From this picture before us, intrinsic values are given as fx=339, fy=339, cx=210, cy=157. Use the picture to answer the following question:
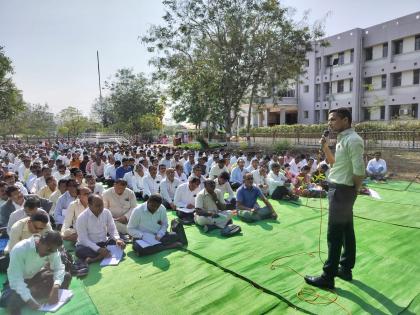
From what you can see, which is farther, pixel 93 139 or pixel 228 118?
pixel 93 139

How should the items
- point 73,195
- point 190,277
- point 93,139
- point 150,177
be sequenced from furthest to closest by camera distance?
1. point 93,139
2. point 150,177
3. point 73,195
4. point 190,277

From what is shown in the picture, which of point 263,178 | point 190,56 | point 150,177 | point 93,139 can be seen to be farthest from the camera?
point 93,139

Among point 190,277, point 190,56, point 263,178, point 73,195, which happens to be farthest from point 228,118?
point 190,277

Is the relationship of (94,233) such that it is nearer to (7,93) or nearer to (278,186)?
(278,186)

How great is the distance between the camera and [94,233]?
5.00m

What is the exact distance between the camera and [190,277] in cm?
434

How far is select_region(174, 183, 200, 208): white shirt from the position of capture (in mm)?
7285

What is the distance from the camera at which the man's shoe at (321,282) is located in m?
3.89

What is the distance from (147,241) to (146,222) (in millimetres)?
330

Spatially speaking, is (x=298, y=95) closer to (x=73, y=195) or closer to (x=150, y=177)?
(x=150, y=177)

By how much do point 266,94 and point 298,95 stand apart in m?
17.4

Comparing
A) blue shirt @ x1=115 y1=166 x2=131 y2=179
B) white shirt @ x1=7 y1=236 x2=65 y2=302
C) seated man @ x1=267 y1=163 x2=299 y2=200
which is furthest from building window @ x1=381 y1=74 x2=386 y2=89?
white shirt @ x1=7 y1=236 x2=65 y2=302

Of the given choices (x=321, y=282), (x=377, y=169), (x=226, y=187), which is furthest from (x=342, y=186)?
(x=377, y=169)

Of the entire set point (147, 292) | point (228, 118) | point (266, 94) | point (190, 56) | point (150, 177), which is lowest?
point (147, 292)
